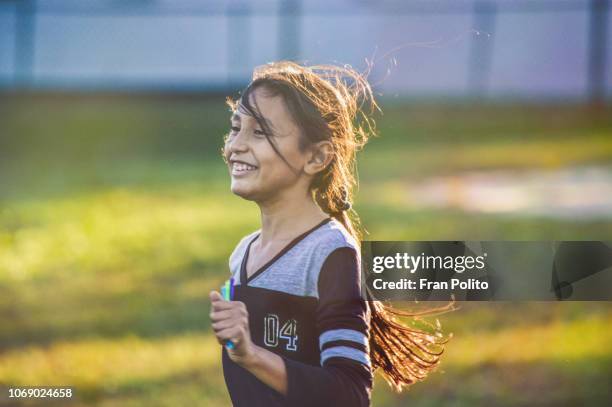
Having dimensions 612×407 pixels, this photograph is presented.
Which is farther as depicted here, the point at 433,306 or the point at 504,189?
the point at 504,189

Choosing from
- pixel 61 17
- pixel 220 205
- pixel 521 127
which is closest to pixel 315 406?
pixel 220 205

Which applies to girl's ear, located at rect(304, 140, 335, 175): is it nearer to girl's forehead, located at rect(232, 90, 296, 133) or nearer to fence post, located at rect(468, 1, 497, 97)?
girl's forehead, located at rect(232, 90, 296, 133)

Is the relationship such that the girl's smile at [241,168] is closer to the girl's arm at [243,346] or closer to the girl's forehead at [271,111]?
the girl's forehead at [271,111]

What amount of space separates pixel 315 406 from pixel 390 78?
3.16 ft

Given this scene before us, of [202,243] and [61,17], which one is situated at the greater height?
[61,17]

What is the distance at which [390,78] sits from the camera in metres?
2.70

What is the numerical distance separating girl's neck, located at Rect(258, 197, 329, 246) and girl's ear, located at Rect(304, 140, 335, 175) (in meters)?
0.08

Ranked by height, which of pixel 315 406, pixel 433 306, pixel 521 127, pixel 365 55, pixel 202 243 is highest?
pixel 365 55

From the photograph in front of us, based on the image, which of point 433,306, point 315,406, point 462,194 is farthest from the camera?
point 462,194

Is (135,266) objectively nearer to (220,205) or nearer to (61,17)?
(220,205)

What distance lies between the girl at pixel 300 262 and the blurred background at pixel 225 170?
185 millimetres

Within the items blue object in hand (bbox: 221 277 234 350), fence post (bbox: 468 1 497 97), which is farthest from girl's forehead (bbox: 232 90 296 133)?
fence post (bbox: 468 1 497 97)

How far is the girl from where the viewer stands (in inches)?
92.3

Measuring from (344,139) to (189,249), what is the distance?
631mm
